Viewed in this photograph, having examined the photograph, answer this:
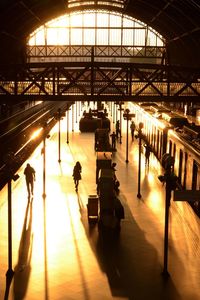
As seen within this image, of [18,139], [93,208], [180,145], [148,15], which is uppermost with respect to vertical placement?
[148,15]

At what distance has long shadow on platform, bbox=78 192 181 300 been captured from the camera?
514 inches

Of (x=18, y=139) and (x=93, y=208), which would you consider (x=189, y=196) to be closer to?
(x=93, y=208)

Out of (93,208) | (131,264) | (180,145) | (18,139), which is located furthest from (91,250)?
(18,139)

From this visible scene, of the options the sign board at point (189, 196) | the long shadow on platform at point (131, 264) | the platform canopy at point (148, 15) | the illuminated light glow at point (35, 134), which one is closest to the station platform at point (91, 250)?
the long shadow on platform at point (131, 264)

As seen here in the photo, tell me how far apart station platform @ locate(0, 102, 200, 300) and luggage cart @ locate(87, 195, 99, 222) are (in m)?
0.31

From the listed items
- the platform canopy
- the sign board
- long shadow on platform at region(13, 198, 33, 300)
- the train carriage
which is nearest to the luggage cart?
long shadow on platform at region(13, 198, 33, 300)

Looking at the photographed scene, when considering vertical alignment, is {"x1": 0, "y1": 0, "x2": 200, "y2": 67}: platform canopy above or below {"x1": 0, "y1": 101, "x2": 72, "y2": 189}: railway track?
above

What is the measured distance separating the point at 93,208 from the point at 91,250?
2824 mm

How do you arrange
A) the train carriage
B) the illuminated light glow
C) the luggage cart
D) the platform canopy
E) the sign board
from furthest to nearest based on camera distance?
the platform canopy, the illuminated light glow, the train carriage, the luggage cart, the sign board

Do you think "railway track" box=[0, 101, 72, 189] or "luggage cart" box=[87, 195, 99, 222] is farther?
"railway track" box=[0, 101, 72, 189]

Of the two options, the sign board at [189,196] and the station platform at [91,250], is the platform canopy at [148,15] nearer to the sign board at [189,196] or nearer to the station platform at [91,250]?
the station platform at [91,250]

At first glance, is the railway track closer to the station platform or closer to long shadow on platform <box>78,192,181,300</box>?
the station platform

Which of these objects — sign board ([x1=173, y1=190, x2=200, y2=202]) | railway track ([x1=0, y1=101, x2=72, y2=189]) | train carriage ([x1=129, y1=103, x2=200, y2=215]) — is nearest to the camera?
sign board ([x1=173, y1=190, x2=200, y2=202])

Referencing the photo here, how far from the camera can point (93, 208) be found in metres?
18.4
